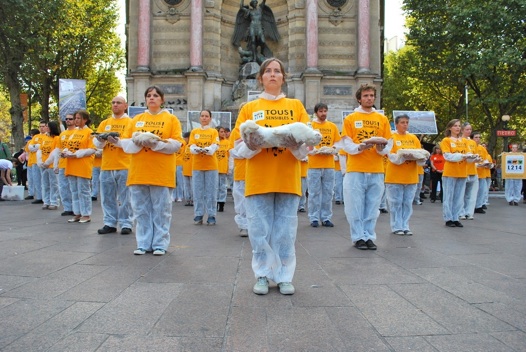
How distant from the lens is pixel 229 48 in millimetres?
30312

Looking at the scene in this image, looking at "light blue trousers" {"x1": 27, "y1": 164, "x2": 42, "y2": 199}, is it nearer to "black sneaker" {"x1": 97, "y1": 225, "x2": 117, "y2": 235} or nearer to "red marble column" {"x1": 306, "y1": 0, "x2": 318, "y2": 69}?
"black sneaker" {"x1": 97, "y1": 225, "x2": 117, "y2": 235}

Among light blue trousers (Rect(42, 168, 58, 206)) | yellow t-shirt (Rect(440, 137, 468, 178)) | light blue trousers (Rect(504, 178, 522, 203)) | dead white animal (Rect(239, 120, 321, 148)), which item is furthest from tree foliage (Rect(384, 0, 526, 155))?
dead white animal (Rect(239, 120, 321, 148))

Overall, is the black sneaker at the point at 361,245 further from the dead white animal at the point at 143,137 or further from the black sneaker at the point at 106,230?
the black sneaker at the point at 106,230

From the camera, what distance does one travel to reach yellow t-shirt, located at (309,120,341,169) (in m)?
10.6

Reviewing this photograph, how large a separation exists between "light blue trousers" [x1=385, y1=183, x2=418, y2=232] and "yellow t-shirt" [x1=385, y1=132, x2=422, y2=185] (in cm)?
11

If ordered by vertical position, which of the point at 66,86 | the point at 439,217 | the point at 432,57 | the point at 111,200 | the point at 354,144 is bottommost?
the point at 439,217

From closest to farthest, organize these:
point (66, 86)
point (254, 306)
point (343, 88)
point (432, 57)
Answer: point (254, 306) < point (66, 86) < point (343, 88) < point (432, 57)

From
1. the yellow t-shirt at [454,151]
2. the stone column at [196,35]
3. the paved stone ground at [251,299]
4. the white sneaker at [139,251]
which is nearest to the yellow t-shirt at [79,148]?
the paved stone ground at [251,299]

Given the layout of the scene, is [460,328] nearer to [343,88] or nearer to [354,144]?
[354,144]

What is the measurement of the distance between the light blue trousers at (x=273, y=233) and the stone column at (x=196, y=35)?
77.5 ft

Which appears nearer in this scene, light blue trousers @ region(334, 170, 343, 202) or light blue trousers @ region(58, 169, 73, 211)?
light blue trousers @ region(58, 169, 73, 211)

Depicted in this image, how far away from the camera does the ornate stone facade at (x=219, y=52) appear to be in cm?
2744

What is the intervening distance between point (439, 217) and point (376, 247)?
6.10 metres

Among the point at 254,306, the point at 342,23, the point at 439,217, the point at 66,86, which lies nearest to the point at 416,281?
the point at 254,306
